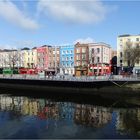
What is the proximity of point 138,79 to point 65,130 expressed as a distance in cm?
3510

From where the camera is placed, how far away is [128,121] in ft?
121

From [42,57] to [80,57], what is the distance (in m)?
19.4

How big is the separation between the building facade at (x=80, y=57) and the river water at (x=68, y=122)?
63330 millimetres

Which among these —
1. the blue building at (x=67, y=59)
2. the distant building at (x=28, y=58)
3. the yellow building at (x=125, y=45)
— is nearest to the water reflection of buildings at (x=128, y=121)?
the yellow building at (x=125, y=45)

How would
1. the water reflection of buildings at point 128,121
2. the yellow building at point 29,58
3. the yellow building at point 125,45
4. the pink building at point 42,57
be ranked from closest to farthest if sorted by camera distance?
the water reflection of buildings at point 128,121 → the yellow building at point 125,45 → the pink building at point 42,57 → the yellow building at point 29,58

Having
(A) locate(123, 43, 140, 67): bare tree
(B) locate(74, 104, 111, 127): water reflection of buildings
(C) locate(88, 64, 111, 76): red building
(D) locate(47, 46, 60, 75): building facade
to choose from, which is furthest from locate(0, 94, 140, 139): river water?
(D) locate(47, 46, 60, 75): building facade

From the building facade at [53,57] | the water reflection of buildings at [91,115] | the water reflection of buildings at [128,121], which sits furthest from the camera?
the building facade at [53,57]

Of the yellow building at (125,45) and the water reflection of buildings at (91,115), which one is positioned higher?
the yellow building at (125,45)

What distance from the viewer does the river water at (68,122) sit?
30297 millimetres

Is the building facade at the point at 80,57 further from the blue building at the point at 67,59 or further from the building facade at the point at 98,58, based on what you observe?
the blue building at the point at 67,59

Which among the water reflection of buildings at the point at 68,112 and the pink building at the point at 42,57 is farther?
the pink building at the point at 42,57

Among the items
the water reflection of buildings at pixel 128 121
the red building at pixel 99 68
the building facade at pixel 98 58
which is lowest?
the water reflection of buildings at pixel 128 121

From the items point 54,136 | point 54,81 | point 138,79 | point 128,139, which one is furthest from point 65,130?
point 54,81

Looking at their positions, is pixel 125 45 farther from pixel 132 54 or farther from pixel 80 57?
pixel 80 57
